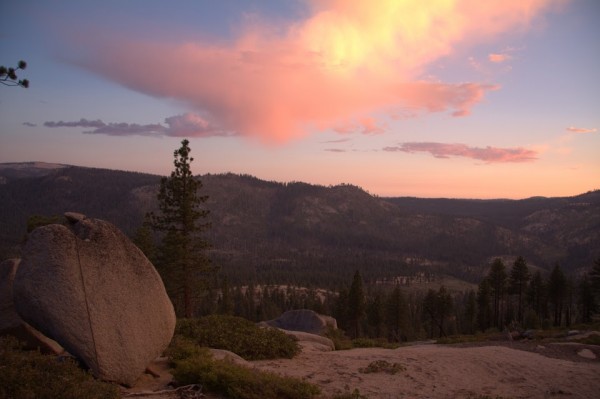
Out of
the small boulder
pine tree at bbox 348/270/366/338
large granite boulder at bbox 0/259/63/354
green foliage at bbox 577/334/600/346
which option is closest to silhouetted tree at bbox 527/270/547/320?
pine tree at bbox 348/270/366/338

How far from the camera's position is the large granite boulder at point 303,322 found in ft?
127

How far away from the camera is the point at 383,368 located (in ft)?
47.5

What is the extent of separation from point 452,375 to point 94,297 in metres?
12.7

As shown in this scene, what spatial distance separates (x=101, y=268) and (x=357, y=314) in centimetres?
5067

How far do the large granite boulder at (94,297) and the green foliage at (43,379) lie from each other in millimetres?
871

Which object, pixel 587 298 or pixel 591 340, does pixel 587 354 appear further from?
pixel 587 298

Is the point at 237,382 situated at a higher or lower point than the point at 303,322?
higher

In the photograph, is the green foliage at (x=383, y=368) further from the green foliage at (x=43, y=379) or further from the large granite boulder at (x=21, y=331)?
the large granite boulder at (x=21, y=331)

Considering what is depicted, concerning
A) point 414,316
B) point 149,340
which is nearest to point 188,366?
point 149,340

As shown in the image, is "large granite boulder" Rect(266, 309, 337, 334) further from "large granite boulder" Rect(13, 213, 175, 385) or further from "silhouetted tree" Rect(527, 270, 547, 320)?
"silhouetted tree" Rect(527, 270, 547, 320)

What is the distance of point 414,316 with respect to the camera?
292 feet

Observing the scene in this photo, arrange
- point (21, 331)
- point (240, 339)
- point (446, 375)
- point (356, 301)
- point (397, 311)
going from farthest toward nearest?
point (397, 311), point (356, 301), point (240, 339), point (446, 375), point (21, 331)

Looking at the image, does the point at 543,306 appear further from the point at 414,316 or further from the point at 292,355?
the point at 292,355

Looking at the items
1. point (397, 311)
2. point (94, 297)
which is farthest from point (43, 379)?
point (397, 311)
